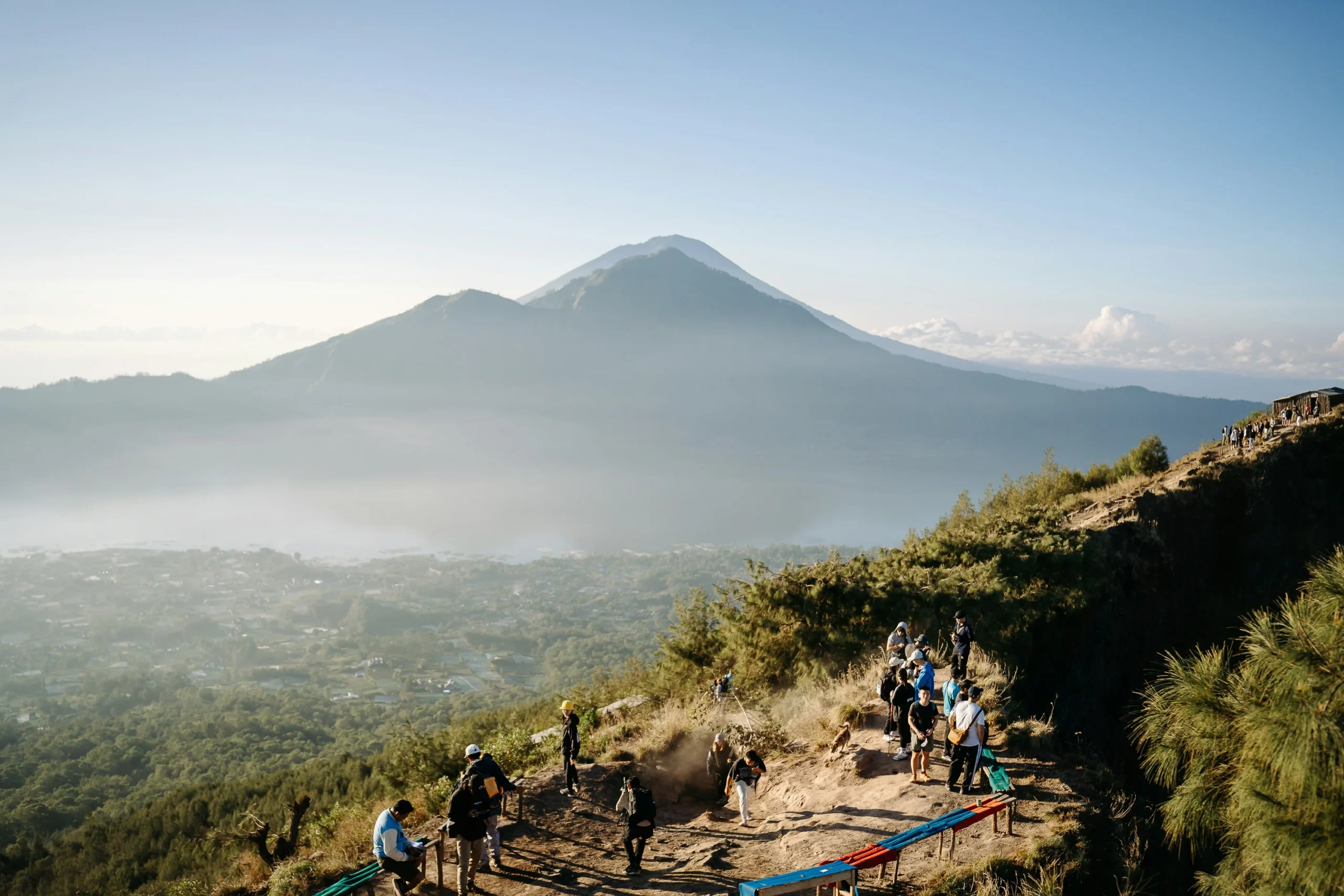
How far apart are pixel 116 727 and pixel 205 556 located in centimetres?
14644

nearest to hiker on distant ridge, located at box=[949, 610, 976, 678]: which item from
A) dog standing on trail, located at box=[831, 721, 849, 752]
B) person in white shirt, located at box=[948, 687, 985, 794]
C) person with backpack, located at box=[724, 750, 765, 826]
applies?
dog standing on trail, located at box=[831, 721, 849, 752]

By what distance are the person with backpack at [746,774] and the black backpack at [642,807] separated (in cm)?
170

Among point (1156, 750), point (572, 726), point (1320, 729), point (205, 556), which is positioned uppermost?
point (1320, 729)

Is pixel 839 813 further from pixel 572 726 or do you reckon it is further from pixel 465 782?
pixel 465 782

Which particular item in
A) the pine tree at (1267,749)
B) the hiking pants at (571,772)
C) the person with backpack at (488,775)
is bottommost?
the hiking pants at (571,772)

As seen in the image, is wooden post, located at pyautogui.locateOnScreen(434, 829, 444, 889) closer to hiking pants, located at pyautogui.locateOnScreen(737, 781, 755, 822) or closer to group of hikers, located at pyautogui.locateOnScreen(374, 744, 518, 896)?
group of hikers, located at pyautogui.locateOnScreen(374, 744, 518, 896)

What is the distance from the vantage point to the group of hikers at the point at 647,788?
8.39 metres

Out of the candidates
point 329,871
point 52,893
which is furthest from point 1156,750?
point 52,893

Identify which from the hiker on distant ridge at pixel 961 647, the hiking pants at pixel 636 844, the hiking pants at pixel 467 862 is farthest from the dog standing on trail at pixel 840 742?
the hiking pants at pixel 467 862

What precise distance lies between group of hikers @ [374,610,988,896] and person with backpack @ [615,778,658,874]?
0.04 ft

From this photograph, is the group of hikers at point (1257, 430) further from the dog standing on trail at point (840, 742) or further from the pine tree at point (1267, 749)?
the pine tree at point (1267, 749)

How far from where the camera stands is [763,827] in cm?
1059

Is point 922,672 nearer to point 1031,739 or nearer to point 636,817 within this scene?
point 1031,739

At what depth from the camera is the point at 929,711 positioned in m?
10.5
